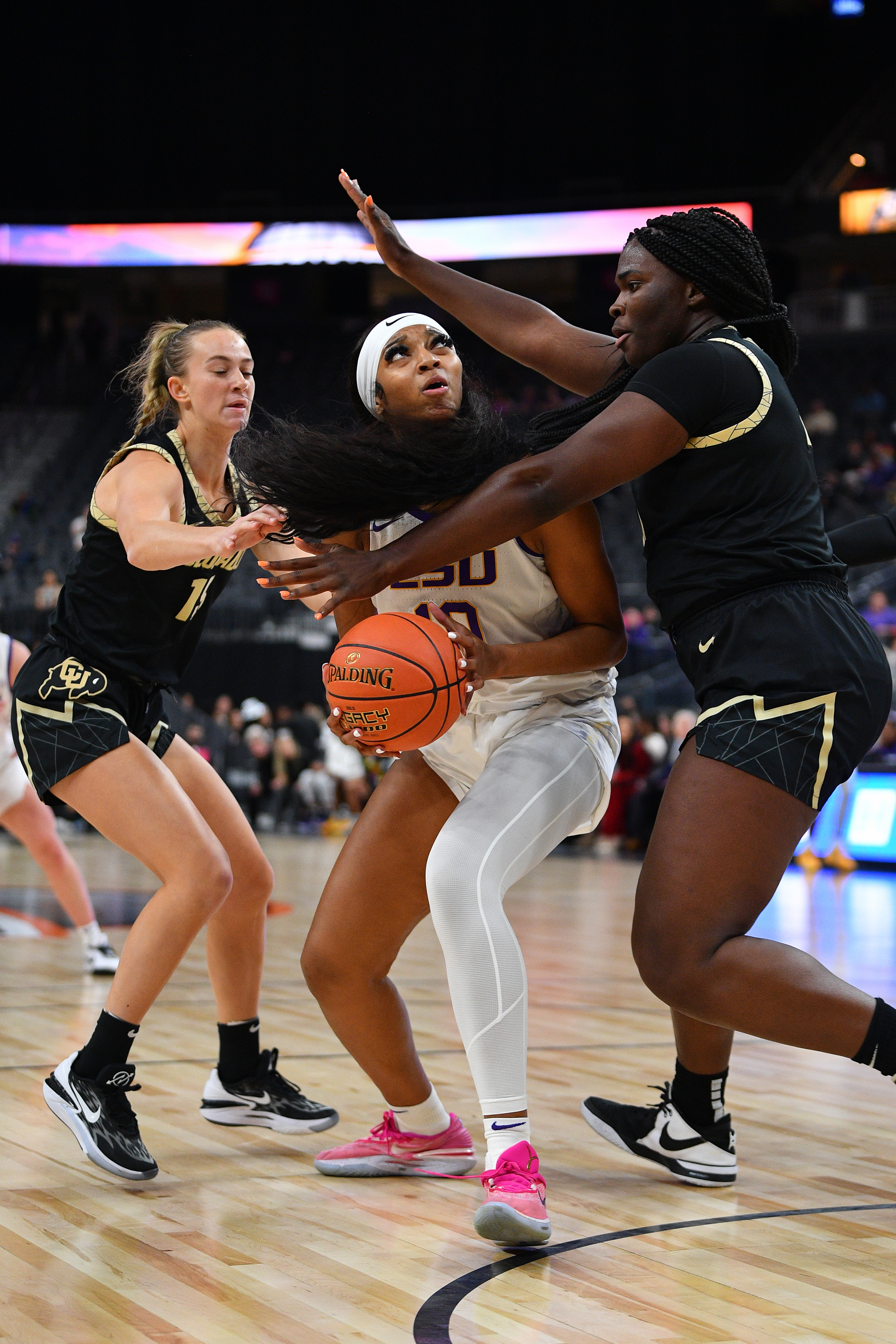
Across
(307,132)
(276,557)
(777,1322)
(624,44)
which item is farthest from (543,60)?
(777,1322)

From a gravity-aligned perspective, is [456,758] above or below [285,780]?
above

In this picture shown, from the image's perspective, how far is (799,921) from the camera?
8.55 m

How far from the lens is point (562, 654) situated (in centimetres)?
311

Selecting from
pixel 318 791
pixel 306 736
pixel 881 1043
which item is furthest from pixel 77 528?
pixel 881 1043

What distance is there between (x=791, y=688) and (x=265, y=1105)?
6.44ft

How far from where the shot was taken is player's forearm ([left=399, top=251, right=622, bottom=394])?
3396 millimetres

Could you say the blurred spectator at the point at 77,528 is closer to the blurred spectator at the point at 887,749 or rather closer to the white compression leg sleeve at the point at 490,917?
the blurred spectator at the point at 887,749

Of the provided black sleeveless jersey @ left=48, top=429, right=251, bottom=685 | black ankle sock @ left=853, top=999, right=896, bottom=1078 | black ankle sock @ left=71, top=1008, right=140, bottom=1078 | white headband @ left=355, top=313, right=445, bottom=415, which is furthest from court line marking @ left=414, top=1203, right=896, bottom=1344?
white headband @ left=355, top=313, right=445, bottom=415

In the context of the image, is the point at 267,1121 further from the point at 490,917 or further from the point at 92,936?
the point at 92,936

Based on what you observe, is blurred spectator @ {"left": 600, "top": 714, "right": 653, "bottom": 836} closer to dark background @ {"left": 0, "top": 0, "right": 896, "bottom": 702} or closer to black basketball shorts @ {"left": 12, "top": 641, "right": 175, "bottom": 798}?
black basketball shorts @ {"left": 12, "top": 641, "right": 175, "bottom": 798}

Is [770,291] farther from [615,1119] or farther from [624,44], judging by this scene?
[624,44]

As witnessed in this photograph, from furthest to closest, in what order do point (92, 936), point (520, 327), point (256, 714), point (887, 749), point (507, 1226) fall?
point (256, 714) → point (887, 749) → point (92, 936) → point (520, 327) → point (507, 1226)

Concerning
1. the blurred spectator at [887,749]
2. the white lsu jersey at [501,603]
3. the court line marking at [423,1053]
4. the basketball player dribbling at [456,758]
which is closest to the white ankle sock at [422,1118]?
the basketball player dribbling at [456,758]

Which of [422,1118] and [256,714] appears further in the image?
[256,714]
